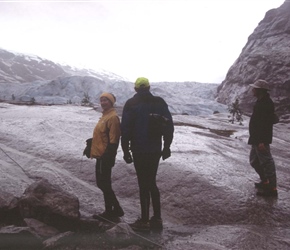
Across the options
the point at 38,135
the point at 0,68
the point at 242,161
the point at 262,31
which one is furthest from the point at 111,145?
the point at 0,68

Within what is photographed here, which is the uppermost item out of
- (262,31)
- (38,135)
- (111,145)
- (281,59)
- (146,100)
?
(262,31)

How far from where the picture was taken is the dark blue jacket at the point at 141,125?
165 inches

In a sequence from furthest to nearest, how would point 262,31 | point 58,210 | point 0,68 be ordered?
point 0,68 < point 262,31 < point 58,210

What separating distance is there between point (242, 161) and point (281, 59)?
3052 inches

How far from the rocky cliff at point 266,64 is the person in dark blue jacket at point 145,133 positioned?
7142cm

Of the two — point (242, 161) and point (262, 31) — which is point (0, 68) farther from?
point (242, 161)

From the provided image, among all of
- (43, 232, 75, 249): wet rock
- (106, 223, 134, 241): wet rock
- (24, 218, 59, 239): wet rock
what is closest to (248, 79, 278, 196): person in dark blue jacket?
(106, 223, 134, 241): wet rock

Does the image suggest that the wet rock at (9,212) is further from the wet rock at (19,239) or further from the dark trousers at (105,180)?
the dark trousers at (105,180)

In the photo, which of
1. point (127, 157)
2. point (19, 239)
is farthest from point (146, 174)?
point (19, 239)

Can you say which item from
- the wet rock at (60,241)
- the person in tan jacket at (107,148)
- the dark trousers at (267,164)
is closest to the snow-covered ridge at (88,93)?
the dark trousers at (267,164)

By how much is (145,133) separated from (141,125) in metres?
0.13

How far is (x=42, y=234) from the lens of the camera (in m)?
3.89

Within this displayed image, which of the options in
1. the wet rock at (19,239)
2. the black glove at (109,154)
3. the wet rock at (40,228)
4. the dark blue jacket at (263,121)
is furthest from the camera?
the dark blue jacket at (263,121)

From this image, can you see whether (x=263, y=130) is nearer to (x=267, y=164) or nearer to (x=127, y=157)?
(x=267, y=164)
